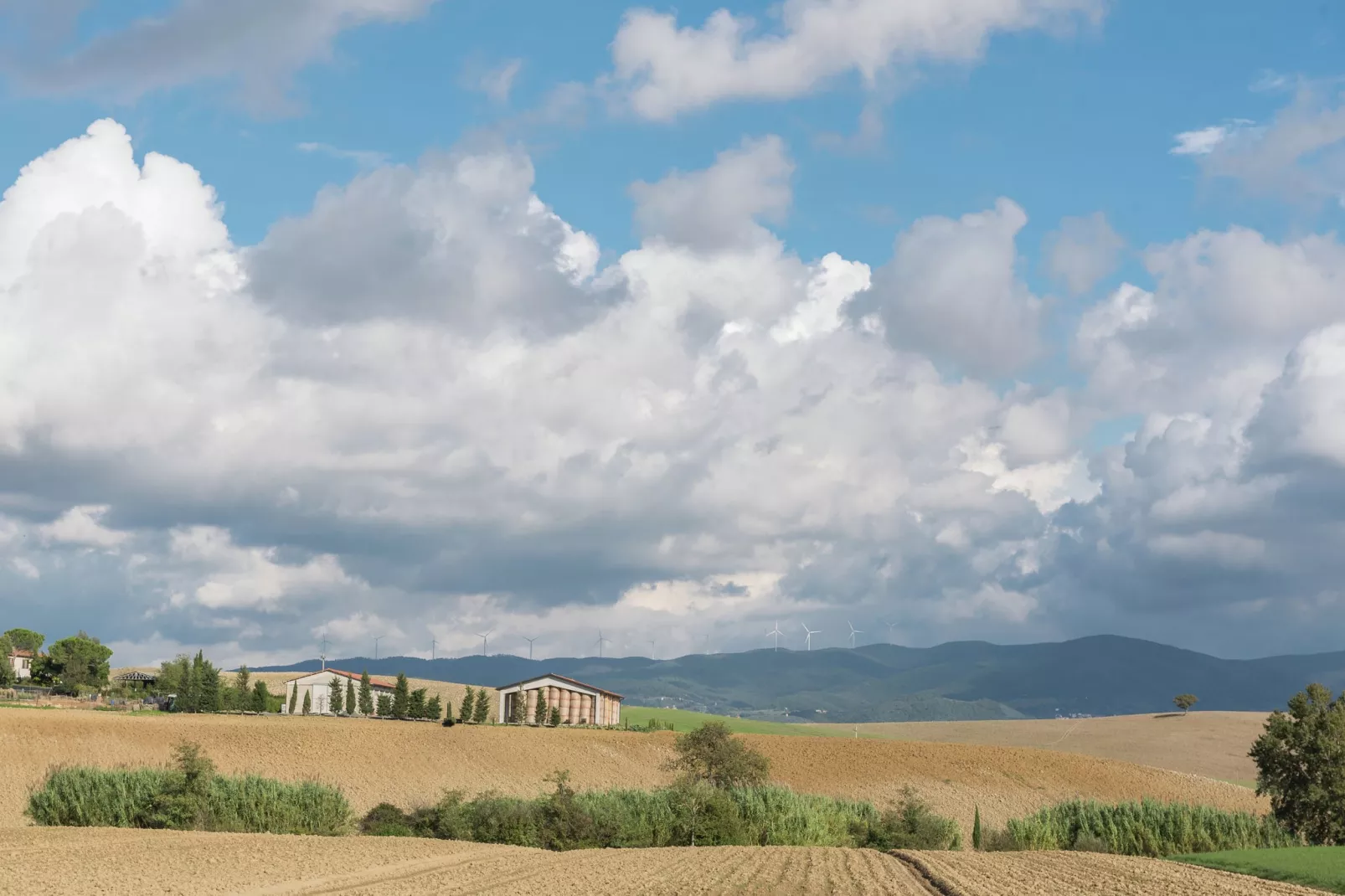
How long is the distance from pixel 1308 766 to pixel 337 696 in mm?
113328

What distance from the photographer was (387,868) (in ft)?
167

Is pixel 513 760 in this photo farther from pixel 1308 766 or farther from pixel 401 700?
pixel 1308 766

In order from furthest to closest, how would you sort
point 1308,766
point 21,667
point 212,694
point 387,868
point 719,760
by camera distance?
1. point 21,667
2. point 212,694
3. point 719,760
4. point 1308,766
5. point 387,868

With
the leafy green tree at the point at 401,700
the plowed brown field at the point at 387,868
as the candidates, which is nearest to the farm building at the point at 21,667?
the leafy green tree at the point at 401,700

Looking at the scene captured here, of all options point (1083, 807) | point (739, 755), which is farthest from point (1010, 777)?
point (1083, 807)

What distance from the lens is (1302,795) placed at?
73.9m

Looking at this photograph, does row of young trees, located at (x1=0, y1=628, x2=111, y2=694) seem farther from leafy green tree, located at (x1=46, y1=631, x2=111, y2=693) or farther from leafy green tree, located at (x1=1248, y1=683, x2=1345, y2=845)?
leafy green tree, located at (x1=1248, y1=683, x2=1345, y2=845)

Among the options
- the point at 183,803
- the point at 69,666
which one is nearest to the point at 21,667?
the point at 69,666

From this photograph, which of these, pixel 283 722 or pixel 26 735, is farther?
pixel 283 722

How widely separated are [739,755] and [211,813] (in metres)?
42.6

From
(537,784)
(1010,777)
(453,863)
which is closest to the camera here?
(453,863)

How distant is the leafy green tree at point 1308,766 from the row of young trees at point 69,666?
148 m

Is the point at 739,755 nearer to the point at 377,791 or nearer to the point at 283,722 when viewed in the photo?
the point at 377,791

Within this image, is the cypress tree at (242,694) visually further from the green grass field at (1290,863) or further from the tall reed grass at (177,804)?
the green grass field at (1290,863)
